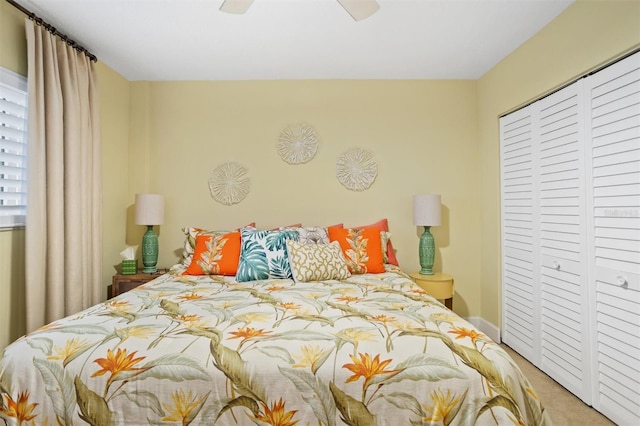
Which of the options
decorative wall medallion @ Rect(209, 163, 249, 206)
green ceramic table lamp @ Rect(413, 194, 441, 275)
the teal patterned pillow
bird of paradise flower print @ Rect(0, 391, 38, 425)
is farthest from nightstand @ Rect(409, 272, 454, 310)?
bird of paradise flower print @ Rect(0, 391, 38, 425)

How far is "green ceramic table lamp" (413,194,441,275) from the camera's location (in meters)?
3.26

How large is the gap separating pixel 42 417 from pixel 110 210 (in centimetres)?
240

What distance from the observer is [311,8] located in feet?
7.64

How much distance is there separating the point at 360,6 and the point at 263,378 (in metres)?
1.87

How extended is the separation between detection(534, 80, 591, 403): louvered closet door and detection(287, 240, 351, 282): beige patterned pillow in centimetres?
149

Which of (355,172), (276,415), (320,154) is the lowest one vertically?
(276,415)

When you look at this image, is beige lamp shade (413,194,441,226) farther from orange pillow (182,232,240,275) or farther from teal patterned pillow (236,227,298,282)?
orange pillow (182,232,240,275)

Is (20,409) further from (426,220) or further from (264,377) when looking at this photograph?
(426,220)

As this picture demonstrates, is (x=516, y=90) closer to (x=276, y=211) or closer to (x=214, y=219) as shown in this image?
(x=276, y=211)

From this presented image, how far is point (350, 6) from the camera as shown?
1.87 metres

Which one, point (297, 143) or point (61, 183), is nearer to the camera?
point (61, 183)

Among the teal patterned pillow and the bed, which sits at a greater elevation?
the teal patterned pillow

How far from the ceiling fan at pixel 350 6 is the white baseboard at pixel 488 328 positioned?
9.68ft

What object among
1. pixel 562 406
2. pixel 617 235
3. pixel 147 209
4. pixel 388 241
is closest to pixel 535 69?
pixel 617 235
